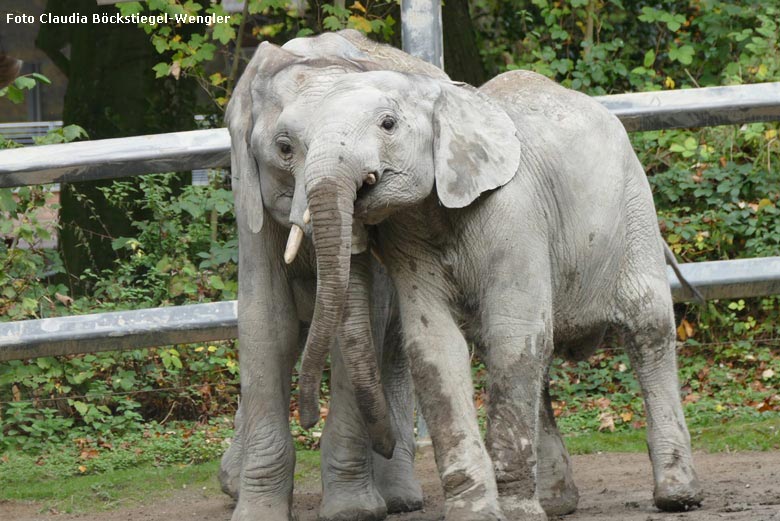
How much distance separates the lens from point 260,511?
238 inches

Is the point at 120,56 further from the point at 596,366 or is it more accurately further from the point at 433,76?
the point at 433,76

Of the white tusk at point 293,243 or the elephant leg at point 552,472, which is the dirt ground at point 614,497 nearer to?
the elephant leg at point 552,472

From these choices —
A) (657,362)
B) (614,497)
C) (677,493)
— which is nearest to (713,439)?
(614,497)

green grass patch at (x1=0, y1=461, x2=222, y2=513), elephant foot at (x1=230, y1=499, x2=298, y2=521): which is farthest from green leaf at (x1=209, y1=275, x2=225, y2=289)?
elephant foot at (x1=230, y1=499, x2=298, y2=521)

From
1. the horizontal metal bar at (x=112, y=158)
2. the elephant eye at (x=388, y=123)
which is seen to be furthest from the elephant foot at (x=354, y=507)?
the horizontal metal bar at (x=112, y=158)

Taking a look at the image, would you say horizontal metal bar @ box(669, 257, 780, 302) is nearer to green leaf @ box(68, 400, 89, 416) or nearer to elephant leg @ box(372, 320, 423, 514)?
elephant leg @ box(372, 320, 423, 514)

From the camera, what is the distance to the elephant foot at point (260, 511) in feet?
19.8

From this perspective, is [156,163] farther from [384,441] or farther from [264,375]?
[384,441]

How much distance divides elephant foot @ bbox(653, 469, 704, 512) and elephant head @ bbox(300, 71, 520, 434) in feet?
4.96

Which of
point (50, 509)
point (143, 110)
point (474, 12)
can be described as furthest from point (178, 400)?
point (474, 12)

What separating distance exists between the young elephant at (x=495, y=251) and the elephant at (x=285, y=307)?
0.69ft

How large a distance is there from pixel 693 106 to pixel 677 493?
2178 mm

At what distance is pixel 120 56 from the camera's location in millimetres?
11961

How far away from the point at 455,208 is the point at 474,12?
26.1 feet
